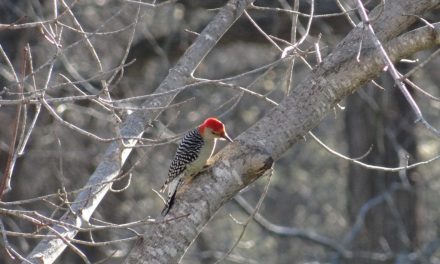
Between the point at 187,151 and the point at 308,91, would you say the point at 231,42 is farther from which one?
the point at 308,91

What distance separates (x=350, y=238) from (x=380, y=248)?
56cm

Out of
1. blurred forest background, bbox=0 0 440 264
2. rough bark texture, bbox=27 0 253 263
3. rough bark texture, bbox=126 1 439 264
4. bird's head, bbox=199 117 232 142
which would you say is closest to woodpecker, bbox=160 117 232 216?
bird's head, bbox=199 117 232 142

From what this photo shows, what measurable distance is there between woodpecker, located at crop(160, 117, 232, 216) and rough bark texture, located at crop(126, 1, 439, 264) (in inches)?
46.6

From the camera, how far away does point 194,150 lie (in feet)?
20.7

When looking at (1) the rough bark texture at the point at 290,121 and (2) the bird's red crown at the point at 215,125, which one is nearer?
(1) the rough bark texture at the point at 290,121

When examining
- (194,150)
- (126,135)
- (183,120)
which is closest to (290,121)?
(126,135)

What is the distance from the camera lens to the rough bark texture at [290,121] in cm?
436

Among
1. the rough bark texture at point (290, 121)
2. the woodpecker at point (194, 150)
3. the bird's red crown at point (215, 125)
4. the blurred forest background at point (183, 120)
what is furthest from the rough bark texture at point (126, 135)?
the blurred forest background at point (183, 120)

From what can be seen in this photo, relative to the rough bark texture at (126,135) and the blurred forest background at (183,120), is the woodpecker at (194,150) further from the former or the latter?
the blurred forest background at (183,120)

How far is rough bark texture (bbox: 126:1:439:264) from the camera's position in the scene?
14.3 feet

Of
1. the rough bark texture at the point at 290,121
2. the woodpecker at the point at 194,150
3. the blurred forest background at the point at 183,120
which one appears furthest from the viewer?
the blurred forest background at the point at 183,120

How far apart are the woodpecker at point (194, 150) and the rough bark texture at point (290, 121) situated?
1.18m

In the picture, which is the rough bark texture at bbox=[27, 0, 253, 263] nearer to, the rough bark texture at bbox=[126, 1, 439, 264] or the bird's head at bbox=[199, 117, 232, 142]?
the rough bark texture at bbox=[126, 1, 439, 264]

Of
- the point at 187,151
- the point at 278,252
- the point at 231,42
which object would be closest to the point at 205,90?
the point at 231,42
